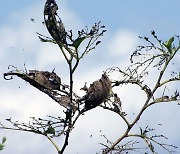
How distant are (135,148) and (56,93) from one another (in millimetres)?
1398

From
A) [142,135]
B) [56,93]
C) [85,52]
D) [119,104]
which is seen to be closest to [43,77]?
[56,93]

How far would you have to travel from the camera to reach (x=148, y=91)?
232 inches

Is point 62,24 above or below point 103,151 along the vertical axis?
→ above

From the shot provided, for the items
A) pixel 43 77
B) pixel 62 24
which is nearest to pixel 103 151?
pixel 43 77

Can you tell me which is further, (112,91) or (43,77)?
(112,91)

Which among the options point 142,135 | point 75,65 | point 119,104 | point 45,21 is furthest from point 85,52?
point 142,135

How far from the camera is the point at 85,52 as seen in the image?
17.0 ft

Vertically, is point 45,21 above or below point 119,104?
above

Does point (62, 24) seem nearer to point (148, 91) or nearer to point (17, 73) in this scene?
point (17, 73)

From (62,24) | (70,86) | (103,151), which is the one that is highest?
(62,24)

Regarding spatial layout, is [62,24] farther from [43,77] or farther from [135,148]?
[135,148]

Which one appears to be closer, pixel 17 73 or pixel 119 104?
pixel 17 73

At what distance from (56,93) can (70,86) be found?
0.32 m

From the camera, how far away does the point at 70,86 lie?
17.0 ft
